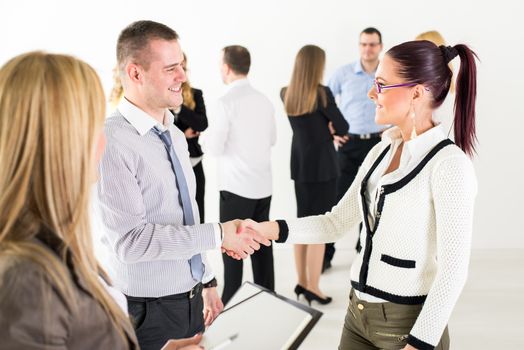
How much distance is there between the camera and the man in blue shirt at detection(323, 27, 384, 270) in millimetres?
4449

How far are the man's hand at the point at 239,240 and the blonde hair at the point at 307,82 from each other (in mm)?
1692

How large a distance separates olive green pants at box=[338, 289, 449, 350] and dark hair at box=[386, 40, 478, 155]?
0.53 metres

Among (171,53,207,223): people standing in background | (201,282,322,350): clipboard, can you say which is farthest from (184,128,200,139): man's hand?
(201,282,322,350): clipboard

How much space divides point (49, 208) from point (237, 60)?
2509mm

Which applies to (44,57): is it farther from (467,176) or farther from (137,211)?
(467,176)

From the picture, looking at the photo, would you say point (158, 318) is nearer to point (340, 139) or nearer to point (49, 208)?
point (49, 208)

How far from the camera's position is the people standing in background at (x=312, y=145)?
3.46 m

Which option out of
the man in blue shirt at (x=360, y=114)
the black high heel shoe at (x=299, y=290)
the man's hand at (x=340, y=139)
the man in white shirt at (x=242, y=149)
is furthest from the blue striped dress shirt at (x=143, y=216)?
the man in blue shirt at (x=360, y=114)

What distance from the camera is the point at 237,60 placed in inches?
129

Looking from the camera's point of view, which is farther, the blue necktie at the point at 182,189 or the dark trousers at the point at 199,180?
the dark trousers at the point at 199,180

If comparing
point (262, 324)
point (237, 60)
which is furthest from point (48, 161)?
point (237, 60)

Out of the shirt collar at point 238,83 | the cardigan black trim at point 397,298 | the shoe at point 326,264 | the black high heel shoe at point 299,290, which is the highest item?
the shirt collar at point 238,83

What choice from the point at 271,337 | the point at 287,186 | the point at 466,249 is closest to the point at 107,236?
the point at 271,337

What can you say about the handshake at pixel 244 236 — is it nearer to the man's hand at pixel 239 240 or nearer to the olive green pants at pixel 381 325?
the man's hand at pixel 239 240
